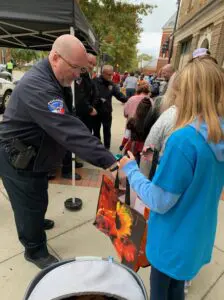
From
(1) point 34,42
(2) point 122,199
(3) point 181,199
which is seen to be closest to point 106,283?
(3) point 181,199

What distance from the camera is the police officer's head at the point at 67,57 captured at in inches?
66.1

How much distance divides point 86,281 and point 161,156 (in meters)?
0.78

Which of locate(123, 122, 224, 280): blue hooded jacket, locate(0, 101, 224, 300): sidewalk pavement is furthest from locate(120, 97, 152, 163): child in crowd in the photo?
locate(123, 122, 224, 280): blue hooded jacket

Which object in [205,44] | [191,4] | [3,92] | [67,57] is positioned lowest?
[3,92]

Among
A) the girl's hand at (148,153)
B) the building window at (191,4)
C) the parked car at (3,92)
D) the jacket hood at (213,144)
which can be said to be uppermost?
the building window at (191,4)

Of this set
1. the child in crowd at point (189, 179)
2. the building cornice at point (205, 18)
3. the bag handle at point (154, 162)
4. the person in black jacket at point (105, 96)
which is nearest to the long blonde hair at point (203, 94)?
the child in crowd at point (189, 179)

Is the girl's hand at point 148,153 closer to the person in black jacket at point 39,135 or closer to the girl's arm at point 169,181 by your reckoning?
the person in black jacket at point 39,135

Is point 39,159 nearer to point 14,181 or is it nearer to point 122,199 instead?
point 14,181

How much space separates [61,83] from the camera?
1.86 meters

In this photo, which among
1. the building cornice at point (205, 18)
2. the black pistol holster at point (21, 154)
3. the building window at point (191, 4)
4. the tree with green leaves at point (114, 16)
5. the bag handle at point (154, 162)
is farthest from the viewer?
the building window at point (191, 4)

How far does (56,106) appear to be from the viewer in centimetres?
160

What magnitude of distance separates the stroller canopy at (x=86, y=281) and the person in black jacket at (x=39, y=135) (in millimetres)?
622

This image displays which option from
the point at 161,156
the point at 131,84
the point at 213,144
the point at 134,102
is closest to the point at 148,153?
the point at 161,156

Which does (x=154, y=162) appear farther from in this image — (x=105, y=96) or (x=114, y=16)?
(x=114, y=16)
